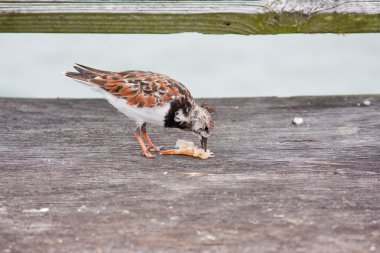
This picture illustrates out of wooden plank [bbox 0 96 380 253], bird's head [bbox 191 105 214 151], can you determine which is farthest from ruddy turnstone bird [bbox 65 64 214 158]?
wooden plank [bbox 0 96 380 253]

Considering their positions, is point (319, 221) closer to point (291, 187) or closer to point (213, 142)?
point (291, 187)

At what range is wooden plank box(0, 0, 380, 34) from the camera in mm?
4039

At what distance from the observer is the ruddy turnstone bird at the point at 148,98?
472 centimetres

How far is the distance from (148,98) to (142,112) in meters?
0.13

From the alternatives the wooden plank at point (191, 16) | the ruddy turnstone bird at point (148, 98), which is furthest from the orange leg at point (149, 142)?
the wooden plank at point (191, 16)

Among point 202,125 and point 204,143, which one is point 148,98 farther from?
point 204,143

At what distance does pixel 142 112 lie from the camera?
4703 millimetres

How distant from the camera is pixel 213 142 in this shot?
4.35m

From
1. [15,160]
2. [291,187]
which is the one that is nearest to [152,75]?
[15,160]

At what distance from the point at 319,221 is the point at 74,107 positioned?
8.22 feet

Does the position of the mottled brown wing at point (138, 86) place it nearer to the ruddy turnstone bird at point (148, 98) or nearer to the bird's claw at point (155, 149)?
the ruddy turnstone bird at point (148, 98)

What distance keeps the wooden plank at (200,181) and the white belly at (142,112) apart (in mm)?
106

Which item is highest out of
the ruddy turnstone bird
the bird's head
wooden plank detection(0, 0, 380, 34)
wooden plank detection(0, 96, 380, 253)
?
wooden plank detection(0, 0, 380, 34)

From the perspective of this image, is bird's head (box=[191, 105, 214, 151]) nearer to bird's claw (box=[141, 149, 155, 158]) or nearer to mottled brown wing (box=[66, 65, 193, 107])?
mottled brown wing (box=[66, 65, 193, 107])
